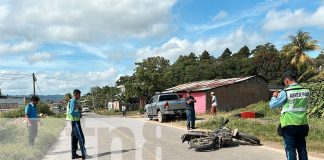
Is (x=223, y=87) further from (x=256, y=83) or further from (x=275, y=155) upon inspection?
(x=275, y=155)

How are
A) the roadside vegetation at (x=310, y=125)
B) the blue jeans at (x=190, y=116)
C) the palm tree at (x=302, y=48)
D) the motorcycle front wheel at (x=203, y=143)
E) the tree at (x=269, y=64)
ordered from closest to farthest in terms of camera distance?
the motorcycle front wheel at (x=203, y=143), the roadside vegetation at (x=310, y=125), the blue jeans at (x=190, y=116), the palm tree at (x=302, y=48), the tree at (x=269, y=64)

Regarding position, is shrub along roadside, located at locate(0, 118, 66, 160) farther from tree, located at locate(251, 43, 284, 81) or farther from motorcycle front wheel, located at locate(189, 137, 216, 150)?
tree, located at locate(251, 43, 284, 81)

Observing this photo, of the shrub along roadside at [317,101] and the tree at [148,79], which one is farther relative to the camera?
the tree at [148,79]

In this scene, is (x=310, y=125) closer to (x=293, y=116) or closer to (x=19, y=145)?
(x=293, y=116)

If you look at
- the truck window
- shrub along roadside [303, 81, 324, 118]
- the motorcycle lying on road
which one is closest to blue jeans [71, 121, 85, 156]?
the motorcycle lying on road

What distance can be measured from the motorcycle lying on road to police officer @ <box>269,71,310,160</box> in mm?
4917

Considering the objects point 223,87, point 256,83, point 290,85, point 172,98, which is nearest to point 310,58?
point 256,83

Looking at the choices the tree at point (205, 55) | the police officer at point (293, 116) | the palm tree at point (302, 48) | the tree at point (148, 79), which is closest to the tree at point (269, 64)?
the palm tree at point (302, 48)

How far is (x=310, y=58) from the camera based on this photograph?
2292 inches

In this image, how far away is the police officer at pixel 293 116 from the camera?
26.0ft

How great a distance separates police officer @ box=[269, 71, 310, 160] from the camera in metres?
7.93

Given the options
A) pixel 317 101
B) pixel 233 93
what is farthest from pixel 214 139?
pixel 233 93

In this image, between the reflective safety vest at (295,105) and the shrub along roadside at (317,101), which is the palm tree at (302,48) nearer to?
the shrub along roadside at (317,101)

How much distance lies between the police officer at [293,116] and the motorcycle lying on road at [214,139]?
4917 millimetres
